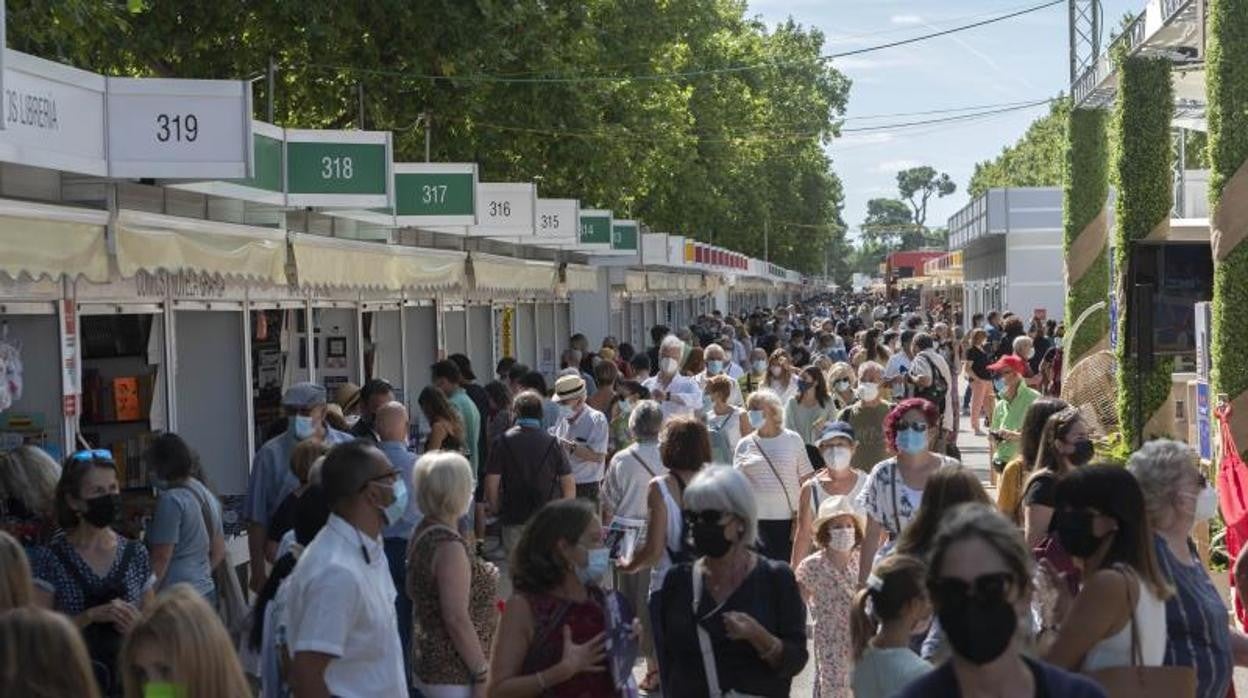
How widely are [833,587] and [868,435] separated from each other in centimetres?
454

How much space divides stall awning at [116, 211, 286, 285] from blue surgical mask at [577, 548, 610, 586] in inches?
181

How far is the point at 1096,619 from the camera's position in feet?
17.0

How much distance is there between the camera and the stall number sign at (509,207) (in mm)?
20719

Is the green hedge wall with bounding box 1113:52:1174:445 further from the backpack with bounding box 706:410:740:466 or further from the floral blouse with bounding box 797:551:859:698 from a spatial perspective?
the floral blouse with bounding box 797:551:859:698

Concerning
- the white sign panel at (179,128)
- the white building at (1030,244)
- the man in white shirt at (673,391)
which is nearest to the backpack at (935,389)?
the man in white shirt at (673,391)

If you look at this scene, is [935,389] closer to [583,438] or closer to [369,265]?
[583,438]

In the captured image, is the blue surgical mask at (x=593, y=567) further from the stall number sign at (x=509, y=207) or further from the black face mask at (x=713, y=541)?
the stall number sign at (x=509, y=207)

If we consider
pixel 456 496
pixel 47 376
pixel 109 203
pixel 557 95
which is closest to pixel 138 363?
pixel 47 376

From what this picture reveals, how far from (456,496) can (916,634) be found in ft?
5.36

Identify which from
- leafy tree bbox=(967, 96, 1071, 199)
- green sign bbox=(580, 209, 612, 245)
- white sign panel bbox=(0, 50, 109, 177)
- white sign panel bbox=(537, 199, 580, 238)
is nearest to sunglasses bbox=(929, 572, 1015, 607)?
white sign panel bbox=(0, 50, 109, 177)

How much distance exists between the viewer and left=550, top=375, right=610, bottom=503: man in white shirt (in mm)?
13109

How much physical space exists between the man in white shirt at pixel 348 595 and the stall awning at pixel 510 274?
12480 millimetres

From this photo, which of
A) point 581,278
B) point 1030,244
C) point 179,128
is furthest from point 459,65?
point 1030,244

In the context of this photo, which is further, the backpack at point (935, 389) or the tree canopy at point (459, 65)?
the tree canopy at point (459, 65)
